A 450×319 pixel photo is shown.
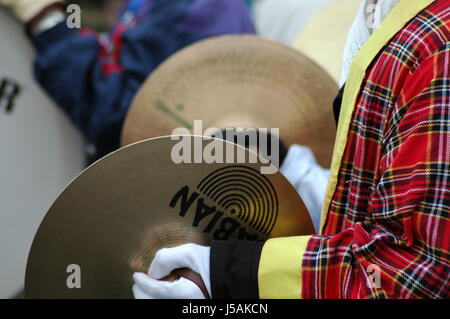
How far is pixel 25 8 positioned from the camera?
1.27 meters

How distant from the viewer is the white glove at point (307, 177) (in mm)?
1012

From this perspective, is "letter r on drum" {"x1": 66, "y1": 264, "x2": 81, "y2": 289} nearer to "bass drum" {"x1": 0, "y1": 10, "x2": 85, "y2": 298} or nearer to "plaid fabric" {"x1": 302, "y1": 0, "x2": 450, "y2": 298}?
"plaid fabric" {"x1": 302, "y1": 0, "x2": 450, "y2": 298}

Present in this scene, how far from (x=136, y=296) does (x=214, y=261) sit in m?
0.14

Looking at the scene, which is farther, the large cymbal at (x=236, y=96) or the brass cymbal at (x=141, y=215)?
the large cymbal at (x=236, y=96)


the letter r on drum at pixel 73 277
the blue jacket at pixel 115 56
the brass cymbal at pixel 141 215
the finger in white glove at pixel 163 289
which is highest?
the blue jacket at pixel 115 56

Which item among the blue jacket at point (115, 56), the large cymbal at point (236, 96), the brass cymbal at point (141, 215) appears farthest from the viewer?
the blue jacket at point (115, 56)

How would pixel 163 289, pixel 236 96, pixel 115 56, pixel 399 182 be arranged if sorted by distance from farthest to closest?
1. pixel 115 56
2. pixel 236 96
3. pixel 163 289
4. pixel 399 182

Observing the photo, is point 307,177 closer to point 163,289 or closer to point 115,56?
point 163,289

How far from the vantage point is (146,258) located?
0.79 metres

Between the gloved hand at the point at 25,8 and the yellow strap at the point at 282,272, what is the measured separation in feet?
3.02

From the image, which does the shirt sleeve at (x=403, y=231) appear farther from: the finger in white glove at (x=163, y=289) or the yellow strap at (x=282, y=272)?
the finger in white glove at (x=163, y=289)

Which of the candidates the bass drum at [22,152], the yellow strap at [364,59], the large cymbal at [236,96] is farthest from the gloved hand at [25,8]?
the yellow strap at [364,59]

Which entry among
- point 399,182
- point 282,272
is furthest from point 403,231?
point 282,272

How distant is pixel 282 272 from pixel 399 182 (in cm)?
20
